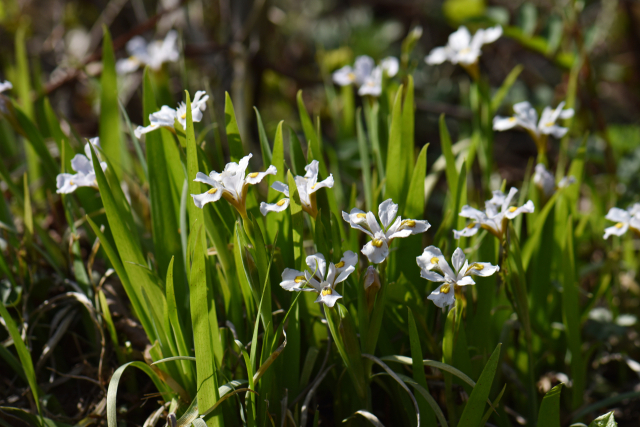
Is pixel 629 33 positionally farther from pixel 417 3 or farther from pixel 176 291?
pixel 176 291

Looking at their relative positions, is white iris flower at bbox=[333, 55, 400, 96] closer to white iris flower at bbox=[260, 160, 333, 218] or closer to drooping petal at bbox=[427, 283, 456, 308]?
white iris flower at bbox=[260, 160, 333, 218]

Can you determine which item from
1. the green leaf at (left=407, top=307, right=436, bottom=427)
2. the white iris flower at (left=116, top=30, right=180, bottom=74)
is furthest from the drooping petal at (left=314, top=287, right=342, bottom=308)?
the white iris flower at (left=116, top=30, right=180, bottom=74)

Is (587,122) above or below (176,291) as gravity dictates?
below

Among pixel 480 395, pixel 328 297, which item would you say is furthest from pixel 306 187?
pixel 480 395

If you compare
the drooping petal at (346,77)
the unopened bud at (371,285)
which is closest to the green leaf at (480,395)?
the unopened bud at (371,285)

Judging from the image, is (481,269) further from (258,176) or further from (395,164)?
(258,176)

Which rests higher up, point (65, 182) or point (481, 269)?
point (65, 182)

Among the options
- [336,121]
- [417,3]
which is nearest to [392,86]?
[336,121]
